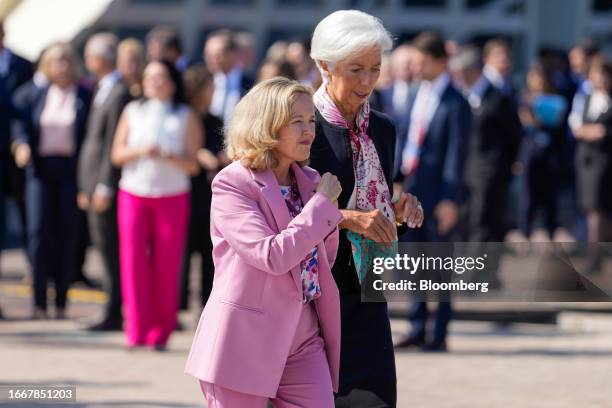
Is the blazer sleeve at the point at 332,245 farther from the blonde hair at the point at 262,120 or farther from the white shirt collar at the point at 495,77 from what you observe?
the white shirt collar at the point at 495,77

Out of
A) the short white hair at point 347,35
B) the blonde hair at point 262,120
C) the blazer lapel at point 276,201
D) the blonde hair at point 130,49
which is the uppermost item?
the short white hair at point 347,35

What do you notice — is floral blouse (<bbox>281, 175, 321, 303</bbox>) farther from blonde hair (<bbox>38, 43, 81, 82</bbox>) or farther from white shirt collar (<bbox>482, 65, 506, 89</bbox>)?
white shirt collar (<bbox>482, 65, 506, 89</bbox>)

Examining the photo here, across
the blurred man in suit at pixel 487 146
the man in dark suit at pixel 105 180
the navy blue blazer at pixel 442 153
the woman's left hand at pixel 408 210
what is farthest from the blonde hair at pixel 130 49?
the woman's left hand at pixel 408 210

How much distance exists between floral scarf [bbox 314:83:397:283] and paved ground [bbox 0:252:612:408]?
2.78m

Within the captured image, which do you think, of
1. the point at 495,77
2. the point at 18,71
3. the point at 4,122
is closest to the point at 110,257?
the point at 4,122

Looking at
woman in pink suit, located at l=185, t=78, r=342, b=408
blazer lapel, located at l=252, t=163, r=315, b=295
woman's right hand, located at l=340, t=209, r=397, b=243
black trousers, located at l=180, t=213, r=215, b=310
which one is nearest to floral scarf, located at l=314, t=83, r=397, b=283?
woman's right hand, located at l=340, t=209, r=397, b=243

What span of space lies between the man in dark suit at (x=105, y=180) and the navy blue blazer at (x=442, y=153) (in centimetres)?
199

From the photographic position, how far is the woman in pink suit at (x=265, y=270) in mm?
5086

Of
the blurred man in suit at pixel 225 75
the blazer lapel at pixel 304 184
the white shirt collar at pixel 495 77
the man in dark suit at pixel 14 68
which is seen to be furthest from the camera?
the white shirt collar at pixel 495 77

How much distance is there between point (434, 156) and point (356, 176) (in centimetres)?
450

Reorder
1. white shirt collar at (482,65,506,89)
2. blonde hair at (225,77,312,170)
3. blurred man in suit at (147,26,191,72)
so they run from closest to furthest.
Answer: blonde hair at (225,77,312,170)
blurred man in suit at (147,26,191,72)
white shirt collar at (482,65,506,89)

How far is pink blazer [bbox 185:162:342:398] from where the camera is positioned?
507 centimetres

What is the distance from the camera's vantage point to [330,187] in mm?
5121

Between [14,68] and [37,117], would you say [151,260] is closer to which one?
[37,117]
